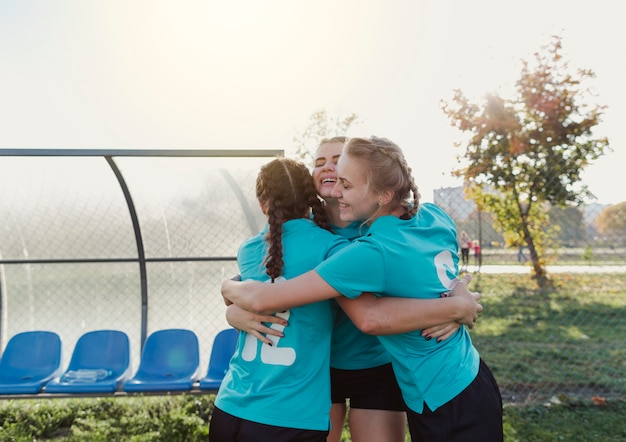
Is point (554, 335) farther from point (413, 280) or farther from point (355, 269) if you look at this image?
point (355, 269)

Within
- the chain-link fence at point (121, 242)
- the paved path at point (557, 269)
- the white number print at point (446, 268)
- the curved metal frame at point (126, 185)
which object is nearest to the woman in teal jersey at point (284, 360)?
the white number print at point (446, 268)

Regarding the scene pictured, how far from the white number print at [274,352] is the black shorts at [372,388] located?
525 millimetres

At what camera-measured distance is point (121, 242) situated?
5.09 metres

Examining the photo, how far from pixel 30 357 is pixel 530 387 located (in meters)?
4.70

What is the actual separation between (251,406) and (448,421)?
660mm

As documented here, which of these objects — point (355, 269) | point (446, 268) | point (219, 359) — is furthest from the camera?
point (219, 359)

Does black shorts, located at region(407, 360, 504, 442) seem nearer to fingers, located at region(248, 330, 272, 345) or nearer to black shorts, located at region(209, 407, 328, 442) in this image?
black shorts, located at region(209, 407, 328, 442)

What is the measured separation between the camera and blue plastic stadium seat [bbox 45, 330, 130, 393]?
4.07 metres

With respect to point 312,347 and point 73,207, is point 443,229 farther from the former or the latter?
point 73,207

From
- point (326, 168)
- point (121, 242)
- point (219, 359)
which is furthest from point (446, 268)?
point (121, 242)

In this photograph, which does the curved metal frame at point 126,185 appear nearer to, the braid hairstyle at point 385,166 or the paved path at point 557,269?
the braid hairstyle at point 385,166

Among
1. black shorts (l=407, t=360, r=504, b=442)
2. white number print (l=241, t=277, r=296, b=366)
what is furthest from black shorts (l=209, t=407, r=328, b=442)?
black shorts (l=407, t=360, r=504, b=442)

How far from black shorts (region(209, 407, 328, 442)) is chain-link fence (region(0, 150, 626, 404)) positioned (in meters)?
2.83

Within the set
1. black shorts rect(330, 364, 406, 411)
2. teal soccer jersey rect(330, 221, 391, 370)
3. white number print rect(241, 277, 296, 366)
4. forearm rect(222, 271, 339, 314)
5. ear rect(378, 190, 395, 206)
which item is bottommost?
black shorts rect(330, 364, 406, 411)
